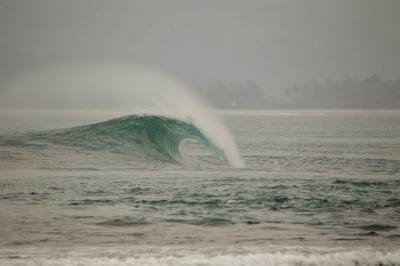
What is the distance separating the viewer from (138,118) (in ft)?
110

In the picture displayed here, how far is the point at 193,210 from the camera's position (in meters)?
13.1

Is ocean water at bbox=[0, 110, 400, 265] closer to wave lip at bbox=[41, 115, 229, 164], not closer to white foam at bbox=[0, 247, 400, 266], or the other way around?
white foam at bbox=[0, 247, 400, 266]

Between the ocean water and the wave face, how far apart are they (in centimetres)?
93

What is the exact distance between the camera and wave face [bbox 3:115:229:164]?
90.9 feet

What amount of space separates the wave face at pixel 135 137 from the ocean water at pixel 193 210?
932 millimetres

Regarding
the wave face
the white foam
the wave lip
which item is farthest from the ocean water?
the wave lip

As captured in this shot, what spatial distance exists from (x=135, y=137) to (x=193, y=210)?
18.0 metres

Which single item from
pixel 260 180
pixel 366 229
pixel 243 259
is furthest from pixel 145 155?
pixel 243 259

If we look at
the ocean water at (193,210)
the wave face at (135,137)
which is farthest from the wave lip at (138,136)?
the ocean water at (193,210)

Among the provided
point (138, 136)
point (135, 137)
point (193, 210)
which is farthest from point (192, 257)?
point (138, 136)

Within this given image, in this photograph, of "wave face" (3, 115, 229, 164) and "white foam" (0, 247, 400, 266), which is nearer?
"white foam" (0, 247, 400, 266)

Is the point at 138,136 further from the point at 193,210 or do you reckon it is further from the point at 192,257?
the point at 192,257

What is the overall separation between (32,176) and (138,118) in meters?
15.1

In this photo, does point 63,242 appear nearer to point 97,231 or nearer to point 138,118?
point 97,231
